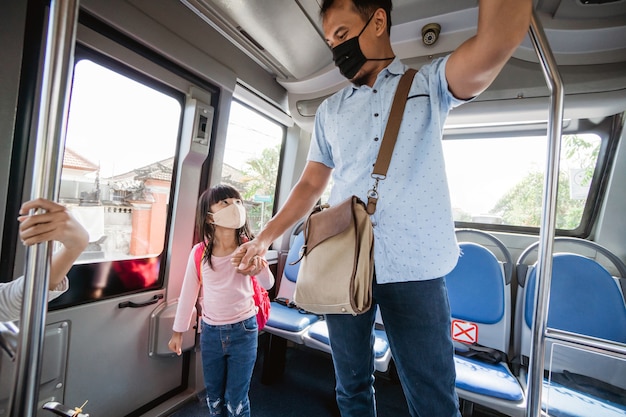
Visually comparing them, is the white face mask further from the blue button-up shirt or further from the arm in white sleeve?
the blue button-up shirt

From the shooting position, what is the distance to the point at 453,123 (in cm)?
239

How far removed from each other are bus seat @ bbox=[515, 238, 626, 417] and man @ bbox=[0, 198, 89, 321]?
→ 2.03m

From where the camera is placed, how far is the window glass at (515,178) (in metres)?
2.49

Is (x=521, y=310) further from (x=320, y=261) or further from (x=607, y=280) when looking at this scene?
(x=320, y=261)

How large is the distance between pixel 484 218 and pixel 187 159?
267 cm

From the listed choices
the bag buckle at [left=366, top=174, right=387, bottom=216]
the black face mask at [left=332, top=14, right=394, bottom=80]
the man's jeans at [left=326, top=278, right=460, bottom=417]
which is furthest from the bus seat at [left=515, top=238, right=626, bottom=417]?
the black face mask at [left=332, top=14, right=394, bottom=80]

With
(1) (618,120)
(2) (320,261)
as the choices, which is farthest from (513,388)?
(1) (618,120)

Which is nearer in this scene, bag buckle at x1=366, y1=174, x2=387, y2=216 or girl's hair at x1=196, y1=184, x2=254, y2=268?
bag buckle at x1=366, y1=174, x2=387, y2=216

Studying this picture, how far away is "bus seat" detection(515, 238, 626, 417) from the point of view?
1.57 metres

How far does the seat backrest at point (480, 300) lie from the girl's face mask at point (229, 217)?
1.69 meters

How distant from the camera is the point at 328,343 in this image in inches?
80.5

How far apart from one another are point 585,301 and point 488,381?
92cm

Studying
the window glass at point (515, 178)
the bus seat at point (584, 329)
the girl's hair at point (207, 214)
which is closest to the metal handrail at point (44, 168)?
the girl's hair at point (207, 214)

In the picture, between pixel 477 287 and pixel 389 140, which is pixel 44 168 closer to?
pixel 389 140
